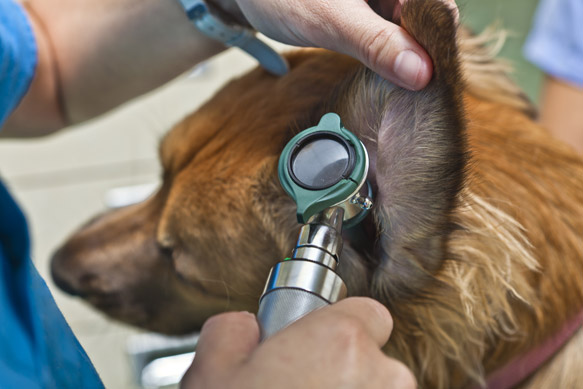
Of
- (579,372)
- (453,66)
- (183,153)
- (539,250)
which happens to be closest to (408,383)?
(453,66)

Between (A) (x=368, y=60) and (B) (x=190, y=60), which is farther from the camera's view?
(B) (x=190, y=60)

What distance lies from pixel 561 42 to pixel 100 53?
1597 mm

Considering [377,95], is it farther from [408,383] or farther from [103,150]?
[103,150]

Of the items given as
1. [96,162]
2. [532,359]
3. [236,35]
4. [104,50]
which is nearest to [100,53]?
[104,50]

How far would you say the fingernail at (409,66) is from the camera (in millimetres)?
631

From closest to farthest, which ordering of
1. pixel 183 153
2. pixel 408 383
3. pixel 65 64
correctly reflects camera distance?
pixel 408 383, pixel 183 153, pixel 65 64

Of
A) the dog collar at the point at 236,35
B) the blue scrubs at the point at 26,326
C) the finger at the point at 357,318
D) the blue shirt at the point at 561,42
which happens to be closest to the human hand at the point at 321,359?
the finger at the point at 357,318

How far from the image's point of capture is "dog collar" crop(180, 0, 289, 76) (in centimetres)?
110

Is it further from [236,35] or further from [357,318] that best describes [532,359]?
[236,35]

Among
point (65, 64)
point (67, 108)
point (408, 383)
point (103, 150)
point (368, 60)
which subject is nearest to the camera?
point (408, 383)

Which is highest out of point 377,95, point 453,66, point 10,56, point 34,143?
point 453,66

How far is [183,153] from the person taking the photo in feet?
3.98

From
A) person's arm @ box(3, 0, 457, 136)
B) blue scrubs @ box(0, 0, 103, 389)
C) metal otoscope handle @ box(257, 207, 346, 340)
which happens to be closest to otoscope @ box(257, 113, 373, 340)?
metal otoscope handle @ box(257, 207, 346, 340)

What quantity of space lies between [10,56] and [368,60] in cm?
79
